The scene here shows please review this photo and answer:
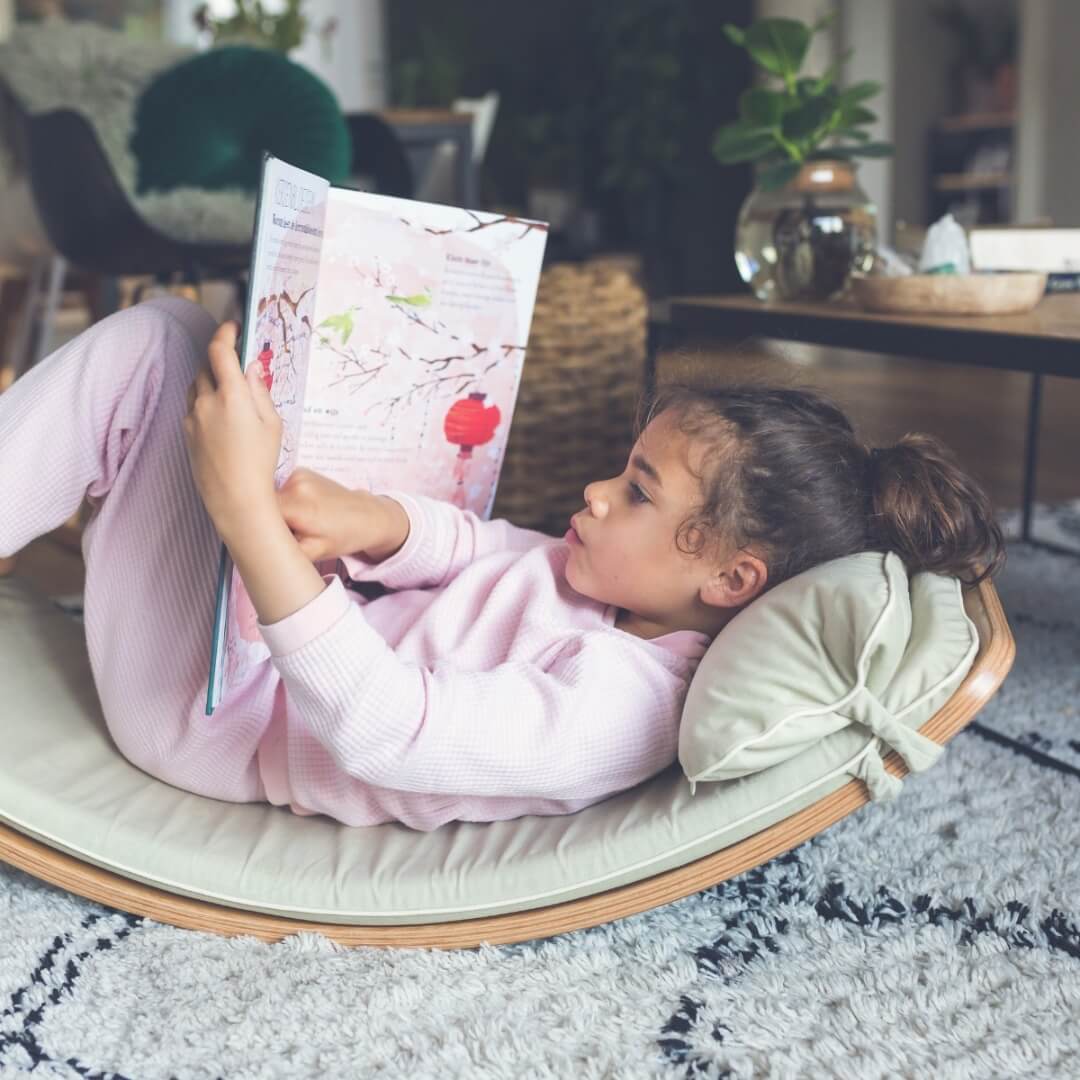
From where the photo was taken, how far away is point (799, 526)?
934mm

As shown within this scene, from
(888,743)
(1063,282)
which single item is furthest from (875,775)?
(1063,282)

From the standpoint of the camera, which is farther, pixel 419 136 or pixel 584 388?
pixel 419 136

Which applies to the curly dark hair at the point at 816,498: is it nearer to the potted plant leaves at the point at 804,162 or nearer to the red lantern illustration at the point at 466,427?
the red lantern illustration at the point at 466,427

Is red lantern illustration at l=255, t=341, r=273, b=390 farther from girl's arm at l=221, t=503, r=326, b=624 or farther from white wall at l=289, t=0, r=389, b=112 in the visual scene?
white wall at l=289, t=0, r=389, b=112

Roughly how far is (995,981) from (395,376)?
68 centimetres

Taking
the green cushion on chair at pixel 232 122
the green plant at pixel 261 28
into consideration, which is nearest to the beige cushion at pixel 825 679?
the green cushion on chair at pixel 232 122

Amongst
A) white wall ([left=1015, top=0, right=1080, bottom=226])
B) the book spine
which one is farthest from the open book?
white wall ([left=1015, top=0, right=1080, bottom=226])

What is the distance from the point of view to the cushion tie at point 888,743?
32.3 inches

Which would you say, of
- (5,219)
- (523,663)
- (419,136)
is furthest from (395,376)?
(5,219)

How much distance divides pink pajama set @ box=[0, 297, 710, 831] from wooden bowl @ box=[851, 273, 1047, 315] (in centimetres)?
64

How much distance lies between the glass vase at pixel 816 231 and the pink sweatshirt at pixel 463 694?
752 mm

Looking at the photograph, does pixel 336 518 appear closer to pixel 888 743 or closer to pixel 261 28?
pixel 888 743

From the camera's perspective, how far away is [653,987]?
840mm

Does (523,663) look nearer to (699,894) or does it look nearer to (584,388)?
(699,894)
